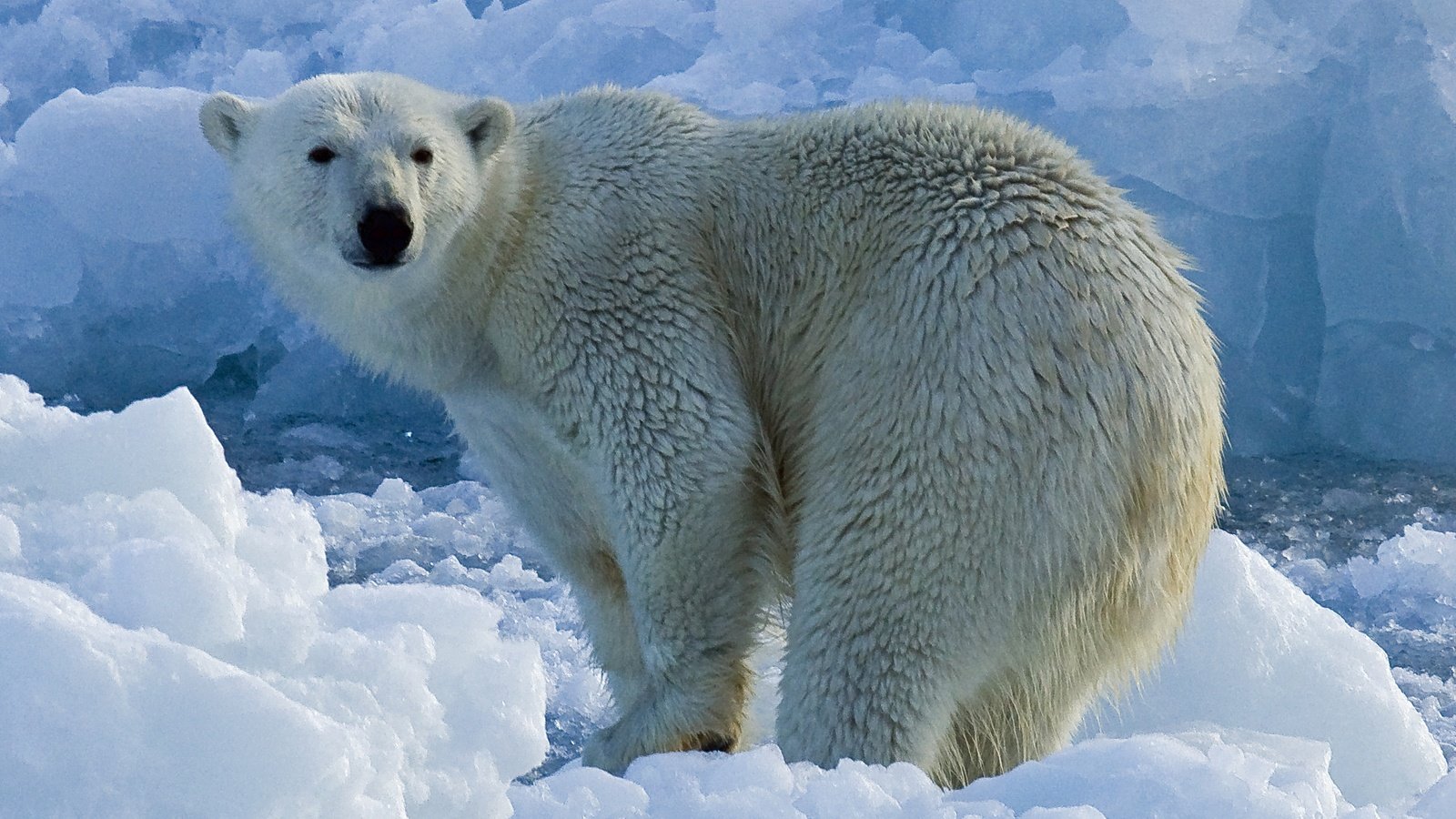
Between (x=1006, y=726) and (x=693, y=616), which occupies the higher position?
(x=693, y=616)

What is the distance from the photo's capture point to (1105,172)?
714cm

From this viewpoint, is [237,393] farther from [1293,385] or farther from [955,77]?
[1293,385]

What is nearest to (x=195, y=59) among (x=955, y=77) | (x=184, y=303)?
(x=184, y=303)

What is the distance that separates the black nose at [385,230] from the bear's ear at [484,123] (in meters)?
0.33

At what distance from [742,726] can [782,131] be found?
126 cm

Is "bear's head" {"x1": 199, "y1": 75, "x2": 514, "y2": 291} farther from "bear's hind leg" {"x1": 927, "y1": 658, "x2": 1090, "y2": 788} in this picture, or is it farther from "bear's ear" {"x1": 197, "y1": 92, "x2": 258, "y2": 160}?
"bear's hind leg" {"x1": 927, "y1": 658, "x2": 1090, "y2": 788}

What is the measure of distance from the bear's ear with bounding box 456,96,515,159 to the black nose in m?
0.33

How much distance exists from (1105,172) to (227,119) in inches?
189

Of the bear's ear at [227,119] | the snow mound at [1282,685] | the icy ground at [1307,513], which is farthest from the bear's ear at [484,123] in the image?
the snow mound at [1282,685]

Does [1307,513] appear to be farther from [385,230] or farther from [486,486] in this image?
[385,230]

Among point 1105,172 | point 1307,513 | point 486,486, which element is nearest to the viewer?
point 1307,513

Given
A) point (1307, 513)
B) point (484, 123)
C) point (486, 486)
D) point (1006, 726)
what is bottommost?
point (486, 486)

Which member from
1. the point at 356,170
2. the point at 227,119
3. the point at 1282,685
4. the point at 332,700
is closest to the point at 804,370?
the point at 356,170

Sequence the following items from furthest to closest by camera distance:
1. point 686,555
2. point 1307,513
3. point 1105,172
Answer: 1. point 1105,172
2. point 1307,513
3. point 686,555
